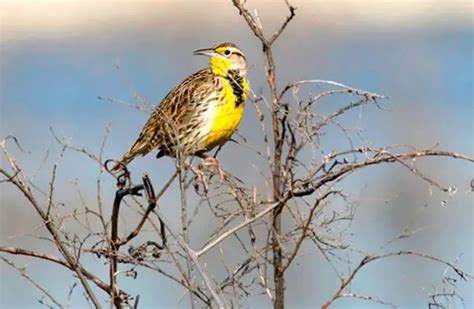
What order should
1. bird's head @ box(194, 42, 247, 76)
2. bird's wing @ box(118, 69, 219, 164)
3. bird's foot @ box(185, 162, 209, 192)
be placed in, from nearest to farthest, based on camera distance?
bird's foot @ box(185, 162, 209, 192)
bird's wing @ box(118, 69, 219, 164)
bird's head @ box(194, 42, 247, 76)

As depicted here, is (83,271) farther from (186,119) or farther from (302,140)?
(186,119)

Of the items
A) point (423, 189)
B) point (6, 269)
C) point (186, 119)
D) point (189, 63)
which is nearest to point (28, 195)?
point (186, 119)

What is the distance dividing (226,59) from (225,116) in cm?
19

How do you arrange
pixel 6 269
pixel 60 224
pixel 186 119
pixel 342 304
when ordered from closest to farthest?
pixel 60 224 < pixel 186 119 < pixel 342 304 < pixel 6 269

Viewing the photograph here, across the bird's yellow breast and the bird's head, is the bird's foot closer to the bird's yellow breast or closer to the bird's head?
the bird's yellow breast

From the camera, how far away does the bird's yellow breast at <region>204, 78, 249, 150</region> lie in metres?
2.35

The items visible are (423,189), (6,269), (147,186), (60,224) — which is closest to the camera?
(147,186)

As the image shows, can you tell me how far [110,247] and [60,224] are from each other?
81 mm

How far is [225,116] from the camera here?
2402 millimetres

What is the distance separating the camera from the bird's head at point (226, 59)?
2.51m

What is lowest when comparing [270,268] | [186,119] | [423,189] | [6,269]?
[270,268]

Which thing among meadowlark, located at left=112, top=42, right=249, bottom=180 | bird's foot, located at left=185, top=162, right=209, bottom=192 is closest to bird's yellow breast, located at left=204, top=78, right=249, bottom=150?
meadowlark, located at left=112, top=42, right=249, bottom=180

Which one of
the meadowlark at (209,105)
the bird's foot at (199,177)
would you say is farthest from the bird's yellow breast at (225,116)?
the bird's foot at (199,177)

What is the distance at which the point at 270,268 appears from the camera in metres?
1.56
